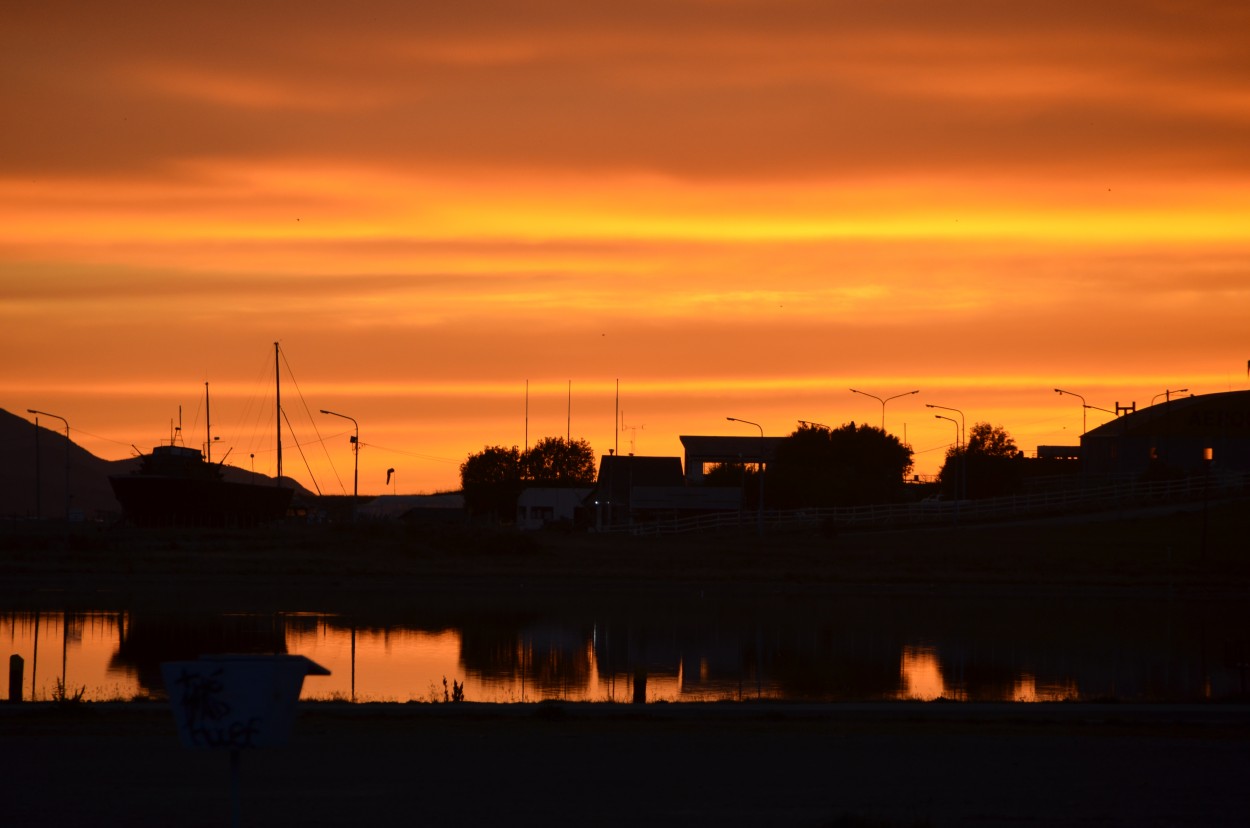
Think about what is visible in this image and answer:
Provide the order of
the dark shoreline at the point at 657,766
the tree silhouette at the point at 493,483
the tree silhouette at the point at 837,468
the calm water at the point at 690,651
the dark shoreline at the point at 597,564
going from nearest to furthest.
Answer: the dark shoreline at the point at 657,766, the calm water at the point at 690,651, the dark shoreline at the point at 597,564, the tree silhouette at the point at 837,468, the tree silhouette at the point at 493,483

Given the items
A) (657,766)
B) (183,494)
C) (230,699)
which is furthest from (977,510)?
(230,699)

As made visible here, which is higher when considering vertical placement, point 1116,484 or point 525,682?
point 1116,484

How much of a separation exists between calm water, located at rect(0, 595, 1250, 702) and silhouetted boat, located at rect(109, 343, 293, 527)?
57.1 metres

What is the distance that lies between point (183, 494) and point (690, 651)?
7341cm

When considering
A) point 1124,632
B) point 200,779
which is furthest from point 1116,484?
point 200,779

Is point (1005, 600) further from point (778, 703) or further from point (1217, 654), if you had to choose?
point (778, 703)

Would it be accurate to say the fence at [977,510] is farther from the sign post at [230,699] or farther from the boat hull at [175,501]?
the sign post at [230,699]

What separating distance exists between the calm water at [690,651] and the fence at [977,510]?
136 ft

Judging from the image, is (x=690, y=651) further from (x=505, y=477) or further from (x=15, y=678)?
(x=505, y=477)

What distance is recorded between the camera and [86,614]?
4738cm

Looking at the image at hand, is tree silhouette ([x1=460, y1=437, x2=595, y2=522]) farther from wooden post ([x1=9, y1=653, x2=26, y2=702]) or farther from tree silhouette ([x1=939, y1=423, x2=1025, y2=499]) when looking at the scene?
wooden post ([x1=9, y1=653, x2=26, y2=702])

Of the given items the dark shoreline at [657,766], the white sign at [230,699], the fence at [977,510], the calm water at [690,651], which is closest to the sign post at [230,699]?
the white sign at [230,699]

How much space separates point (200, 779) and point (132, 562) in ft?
180

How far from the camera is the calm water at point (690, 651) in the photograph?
100 feet
